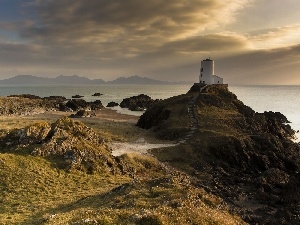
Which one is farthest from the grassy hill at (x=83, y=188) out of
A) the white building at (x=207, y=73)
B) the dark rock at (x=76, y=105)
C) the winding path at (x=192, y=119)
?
the dark rock at (x=76, y=105)

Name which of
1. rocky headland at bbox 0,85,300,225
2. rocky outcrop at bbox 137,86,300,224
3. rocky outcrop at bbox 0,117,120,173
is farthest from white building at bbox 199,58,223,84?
rocky outcrop at bbox 0,117,120,173

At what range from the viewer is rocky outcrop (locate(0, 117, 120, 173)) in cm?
4388

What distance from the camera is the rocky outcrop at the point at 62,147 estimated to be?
43.9 meters

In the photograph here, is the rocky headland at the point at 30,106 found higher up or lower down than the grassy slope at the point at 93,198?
higher up

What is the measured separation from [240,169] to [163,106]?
36.9 metres

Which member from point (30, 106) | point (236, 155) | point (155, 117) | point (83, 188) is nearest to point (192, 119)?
point (155, 117)

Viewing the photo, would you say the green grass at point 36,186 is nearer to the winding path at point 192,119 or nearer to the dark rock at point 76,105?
the winding path at point 192,119

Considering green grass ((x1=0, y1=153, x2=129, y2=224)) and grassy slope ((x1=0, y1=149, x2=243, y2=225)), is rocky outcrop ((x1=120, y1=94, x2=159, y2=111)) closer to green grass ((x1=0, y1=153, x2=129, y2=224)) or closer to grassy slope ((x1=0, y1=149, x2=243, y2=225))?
grassy slope ((x1=0, y1=149, x2=243, y2=225))

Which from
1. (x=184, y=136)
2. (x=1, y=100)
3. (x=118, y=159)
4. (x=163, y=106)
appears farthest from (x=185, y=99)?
(x=1, y=100)

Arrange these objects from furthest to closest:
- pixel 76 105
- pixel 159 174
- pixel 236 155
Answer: pixel 76 105
pixel 236 155
pixel 159 174

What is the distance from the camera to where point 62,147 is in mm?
45500

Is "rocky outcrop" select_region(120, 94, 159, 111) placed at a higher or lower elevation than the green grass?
higher

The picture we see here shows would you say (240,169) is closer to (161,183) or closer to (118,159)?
(118,159)

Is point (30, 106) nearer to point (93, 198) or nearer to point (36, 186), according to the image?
point (36, 186)
